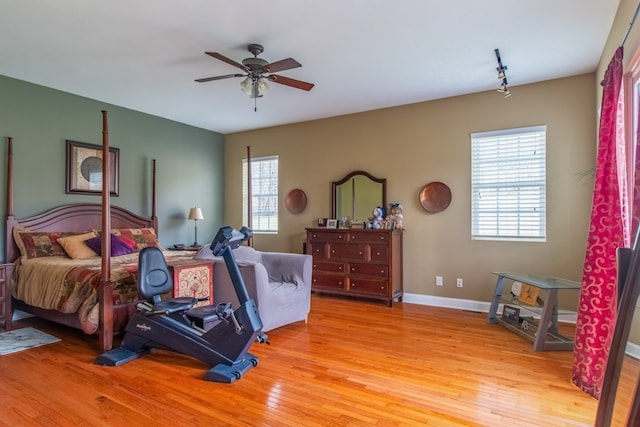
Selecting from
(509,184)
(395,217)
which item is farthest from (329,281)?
(509,184)

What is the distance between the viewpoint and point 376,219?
4.96m

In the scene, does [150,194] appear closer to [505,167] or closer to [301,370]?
[301,370]

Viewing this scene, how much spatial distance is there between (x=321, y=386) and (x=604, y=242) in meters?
2.08

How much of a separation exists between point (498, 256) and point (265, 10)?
3.58 metres

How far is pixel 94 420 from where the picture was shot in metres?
2.05

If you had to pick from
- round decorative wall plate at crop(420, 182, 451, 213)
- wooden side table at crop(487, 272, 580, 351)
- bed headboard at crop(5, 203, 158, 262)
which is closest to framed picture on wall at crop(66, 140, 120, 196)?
bed headboard at crop(5, 203, 158, 262)

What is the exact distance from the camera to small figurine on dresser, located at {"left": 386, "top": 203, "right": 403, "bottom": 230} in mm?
4863

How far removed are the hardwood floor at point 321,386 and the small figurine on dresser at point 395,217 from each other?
1651mm

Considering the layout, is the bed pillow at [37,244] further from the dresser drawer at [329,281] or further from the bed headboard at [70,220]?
the dresser drawer at [329,281]

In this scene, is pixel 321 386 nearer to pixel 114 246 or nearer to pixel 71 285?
pixel 71 285

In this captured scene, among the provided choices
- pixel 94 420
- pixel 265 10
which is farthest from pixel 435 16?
pixel 94 420

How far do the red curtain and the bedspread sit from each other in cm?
330

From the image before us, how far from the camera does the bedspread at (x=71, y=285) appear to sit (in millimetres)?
3139

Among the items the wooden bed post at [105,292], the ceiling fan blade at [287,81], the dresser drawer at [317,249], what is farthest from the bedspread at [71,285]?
the dresser drawer at [317,249]
